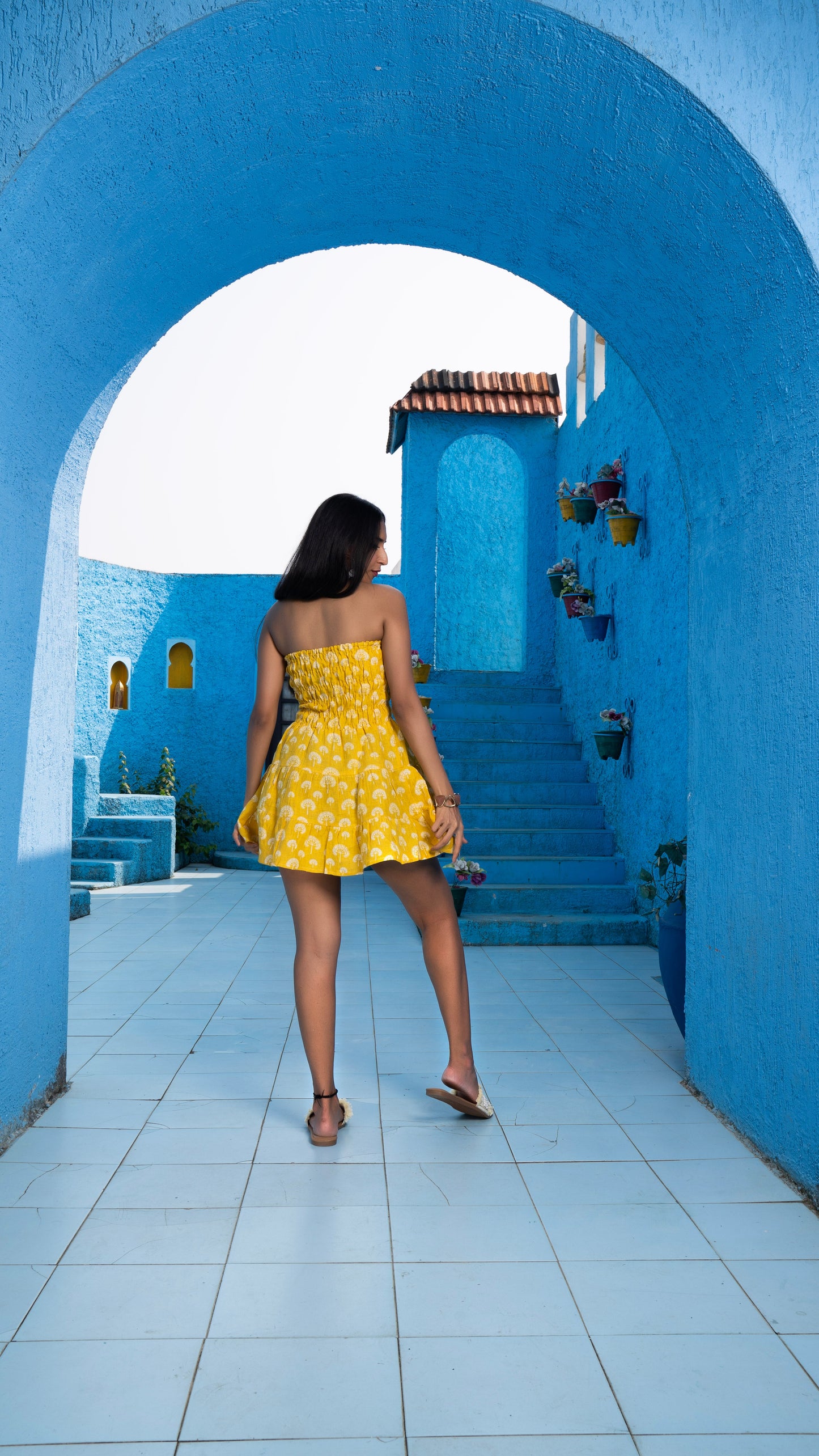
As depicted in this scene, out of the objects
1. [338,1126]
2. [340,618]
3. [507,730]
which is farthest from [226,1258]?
[507,730]

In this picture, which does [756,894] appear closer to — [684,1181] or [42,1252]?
[684,1181]

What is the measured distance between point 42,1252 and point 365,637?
152cm

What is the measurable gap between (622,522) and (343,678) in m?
3.34

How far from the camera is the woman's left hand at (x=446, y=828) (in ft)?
8.28

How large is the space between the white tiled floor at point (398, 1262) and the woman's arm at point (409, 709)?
0.82 metres

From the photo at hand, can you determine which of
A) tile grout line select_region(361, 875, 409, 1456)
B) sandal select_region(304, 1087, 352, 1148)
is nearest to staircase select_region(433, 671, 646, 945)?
tile grout line select_region(361, 875, 409, 1456)

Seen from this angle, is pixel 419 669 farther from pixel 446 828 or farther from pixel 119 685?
pixel 446 828

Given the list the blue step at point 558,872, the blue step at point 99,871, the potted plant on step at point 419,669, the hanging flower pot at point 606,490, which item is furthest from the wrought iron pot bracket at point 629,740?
the blue step at point 99,871

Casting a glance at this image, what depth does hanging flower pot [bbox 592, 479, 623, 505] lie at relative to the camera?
5.77m

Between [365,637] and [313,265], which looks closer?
[365,637]

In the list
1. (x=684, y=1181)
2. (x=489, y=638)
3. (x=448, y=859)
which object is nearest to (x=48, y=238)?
(x=684, y=1181)

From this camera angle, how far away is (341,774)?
2.52 m

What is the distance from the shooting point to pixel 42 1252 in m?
1.97

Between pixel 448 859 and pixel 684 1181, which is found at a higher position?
pixel 448 859
